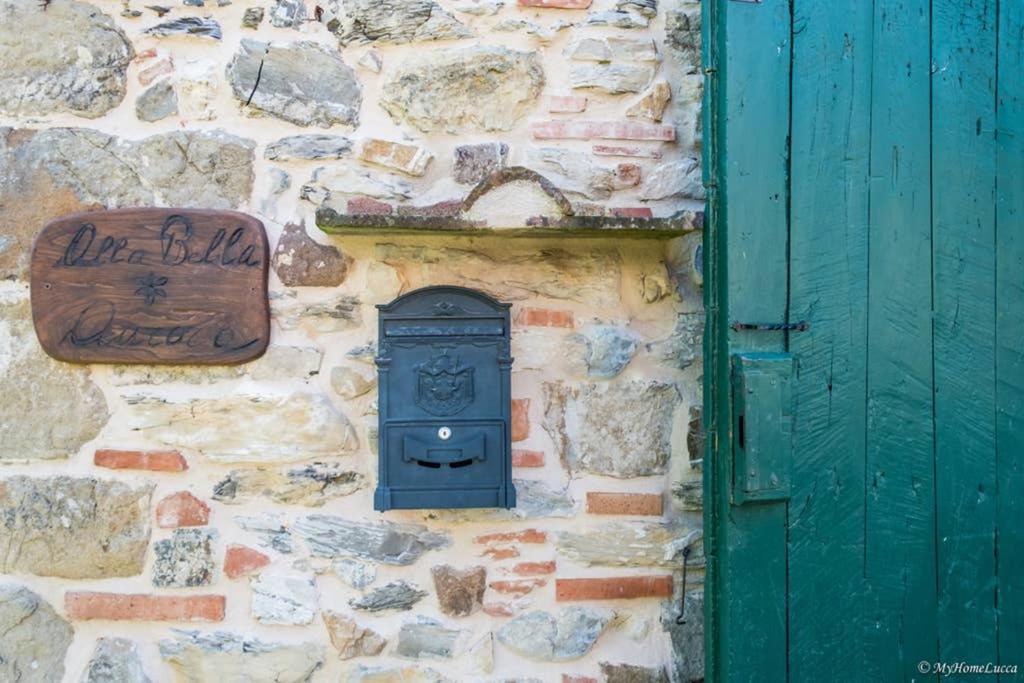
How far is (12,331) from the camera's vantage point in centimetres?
179

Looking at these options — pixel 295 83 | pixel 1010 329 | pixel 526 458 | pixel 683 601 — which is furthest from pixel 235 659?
pixel 1010 329

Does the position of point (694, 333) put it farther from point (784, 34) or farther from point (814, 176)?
point (784, 34)

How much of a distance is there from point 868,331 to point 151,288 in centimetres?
171

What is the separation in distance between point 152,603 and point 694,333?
4.84ft

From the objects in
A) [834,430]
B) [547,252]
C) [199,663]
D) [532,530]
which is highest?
[547,252]

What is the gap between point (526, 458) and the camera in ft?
5.96

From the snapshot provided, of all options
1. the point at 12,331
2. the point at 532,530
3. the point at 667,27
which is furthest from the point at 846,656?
the point at 12,331

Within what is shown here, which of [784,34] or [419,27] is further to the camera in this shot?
[419,27]

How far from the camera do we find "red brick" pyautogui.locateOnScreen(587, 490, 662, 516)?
5.99 ft

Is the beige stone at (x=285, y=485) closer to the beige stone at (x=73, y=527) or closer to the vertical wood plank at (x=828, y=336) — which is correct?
the beige stone at (x=73, y=527)

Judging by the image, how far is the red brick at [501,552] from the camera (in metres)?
1.80

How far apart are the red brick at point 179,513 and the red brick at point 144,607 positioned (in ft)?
0.57

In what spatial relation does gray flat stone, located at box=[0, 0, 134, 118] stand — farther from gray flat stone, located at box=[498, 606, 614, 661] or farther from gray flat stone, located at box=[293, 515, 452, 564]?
gray flat stone, located at box=[498, 606, 614, 661]

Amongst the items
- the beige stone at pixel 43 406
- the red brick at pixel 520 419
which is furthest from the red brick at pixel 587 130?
the beige stone at pixel 43 406
